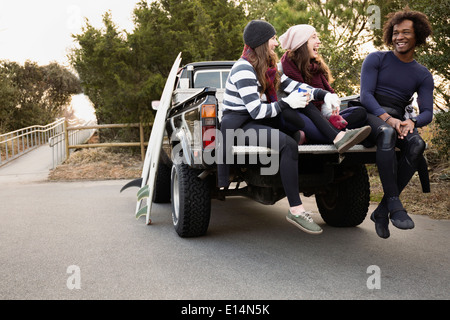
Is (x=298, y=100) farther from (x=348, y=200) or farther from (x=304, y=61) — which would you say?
(x=348, y=200)

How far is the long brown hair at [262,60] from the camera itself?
12.8ft

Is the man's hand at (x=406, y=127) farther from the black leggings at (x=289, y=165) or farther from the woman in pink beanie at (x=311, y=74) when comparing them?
the black leggings at (x=289, y=165)

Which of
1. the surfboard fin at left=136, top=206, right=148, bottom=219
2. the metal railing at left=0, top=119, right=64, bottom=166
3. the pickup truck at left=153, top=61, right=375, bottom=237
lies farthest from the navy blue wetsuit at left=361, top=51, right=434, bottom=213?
the metal railing at left=0, top=119, right=64, bottom=166

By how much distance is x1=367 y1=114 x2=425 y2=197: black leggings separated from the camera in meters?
3.45

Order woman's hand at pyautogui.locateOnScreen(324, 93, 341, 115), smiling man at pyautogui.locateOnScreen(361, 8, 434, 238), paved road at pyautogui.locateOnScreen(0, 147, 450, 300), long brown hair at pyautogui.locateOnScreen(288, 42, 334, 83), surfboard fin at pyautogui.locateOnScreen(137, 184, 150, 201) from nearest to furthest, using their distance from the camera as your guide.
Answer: paved road at pyautogui.locateOnScreen(0, 147, 450, 300), smiling man at pyautogui.locateOnScreen(361, 8, 434, 238), woman's hand at pyautogui.locateOnScreen(324, 93, 341, 115), long brown hair at pyautogui.locateOnScreen(288, 42, 334, 83), surfboard fin at pyautogui.locateOnScreen(137, 184, 150, 201)

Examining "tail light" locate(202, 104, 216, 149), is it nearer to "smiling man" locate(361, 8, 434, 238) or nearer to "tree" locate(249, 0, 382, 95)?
"smiling man" locate(361, 8, 434, 238)

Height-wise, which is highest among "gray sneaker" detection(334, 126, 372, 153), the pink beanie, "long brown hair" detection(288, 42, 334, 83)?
the pink beanie

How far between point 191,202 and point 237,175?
→ 22.2 inches

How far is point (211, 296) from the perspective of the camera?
3096mm

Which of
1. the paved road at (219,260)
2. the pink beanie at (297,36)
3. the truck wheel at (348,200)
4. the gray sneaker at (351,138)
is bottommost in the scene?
the paved road at (219,260)

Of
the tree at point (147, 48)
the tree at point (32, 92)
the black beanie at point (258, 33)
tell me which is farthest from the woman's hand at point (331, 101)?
the tree at point (32, 92)

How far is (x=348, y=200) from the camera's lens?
15.9ft

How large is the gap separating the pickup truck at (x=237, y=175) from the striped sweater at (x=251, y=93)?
22 centimetres
